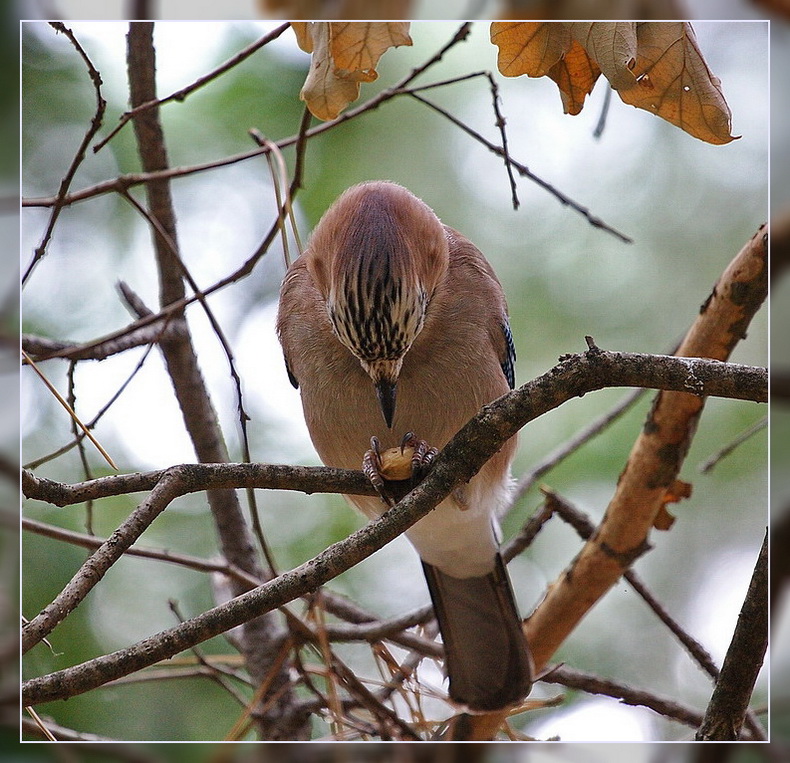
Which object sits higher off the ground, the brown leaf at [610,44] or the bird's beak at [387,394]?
the brown leaf at [610,44]

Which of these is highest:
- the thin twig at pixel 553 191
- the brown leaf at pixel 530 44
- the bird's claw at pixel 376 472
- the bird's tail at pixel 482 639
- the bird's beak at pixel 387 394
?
the brown leaf at pixel 530 44

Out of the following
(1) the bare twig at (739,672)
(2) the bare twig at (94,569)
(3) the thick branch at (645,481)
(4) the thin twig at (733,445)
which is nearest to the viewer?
(2) the bare twig at (94,569)

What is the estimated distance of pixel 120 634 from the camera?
162 cm

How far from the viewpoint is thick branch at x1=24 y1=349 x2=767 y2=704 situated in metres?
1.28

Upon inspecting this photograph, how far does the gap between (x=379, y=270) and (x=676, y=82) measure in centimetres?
60

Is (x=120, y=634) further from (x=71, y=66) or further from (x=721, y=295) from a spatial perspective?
(x=721, y=295)

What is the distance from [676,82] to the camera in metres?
1.53

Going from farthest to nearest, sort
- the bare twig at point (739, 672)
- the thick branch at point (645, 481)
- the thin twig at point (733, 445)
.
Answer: the thick branch at point (645, 481) < the thin twig at point (733, 445) < the bare twig at point (739, 672)

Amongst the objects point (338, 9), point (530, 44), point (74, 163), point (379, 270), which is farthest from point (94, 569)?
point (530, 44)

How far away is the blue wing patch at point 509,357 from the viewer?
1.76 meters

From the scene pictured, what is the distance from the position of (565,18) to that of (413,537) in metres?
1.04

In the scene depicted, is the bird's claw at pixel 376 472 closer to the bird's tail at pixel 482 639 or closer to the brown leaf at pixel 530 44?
the bird's tail at pixel 482 639

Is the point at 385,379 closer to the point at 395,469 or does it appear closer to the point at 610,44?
the point at 395,469

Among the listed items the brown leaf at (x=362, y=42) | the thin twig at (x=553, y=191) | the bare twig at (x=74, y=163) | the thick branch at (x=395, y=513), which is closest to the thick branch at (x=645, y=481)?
the thin twig at (x=553, y=191)
